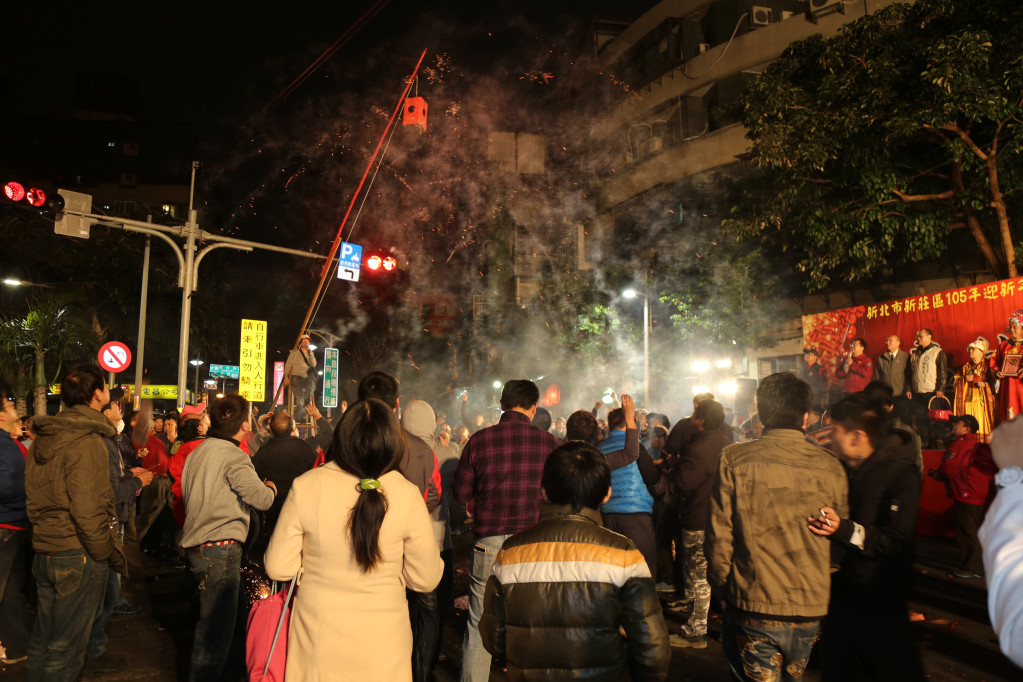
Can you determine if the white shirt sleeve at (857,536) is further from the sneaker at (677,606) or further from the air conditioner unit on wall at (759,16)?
the air conditioner unit on wall at (759,16)

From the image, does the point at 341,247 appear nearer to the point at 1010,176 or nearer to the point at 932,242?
the point at 932,242

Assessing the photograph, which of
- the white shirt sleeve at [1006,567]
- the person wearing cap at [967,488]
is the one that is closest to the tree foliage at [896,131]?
the person wearing cap at [967,488]

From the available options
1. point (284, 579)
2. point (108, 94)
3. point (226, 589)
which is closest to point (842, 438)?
point (284, 579)

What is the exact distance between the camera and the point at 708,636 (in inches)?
240

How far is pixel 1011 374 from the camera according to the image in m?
10.1

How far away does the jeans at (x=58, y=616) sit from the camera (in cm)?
409

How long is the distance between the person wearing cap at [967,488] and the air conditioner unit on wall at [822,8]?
78.2 feet

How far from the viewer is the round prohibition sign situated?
50.5 feet

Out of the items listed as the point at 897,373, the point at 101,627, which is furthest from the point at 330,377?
the point at 101,627

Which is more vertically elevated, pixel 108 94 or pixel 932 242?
pixel 108 94

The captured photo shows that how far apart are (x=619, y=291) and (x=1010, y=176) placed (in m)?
19.4

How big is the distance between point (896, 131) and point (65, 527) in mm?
13466

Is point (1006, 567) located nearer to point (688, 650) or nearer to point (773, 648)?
point (773, 648)

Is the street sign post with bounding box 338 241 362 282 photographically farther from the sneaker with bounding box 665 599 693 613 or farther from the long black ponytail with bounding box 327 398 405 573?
the long black ponytail with bounding box 327 398 405 573
